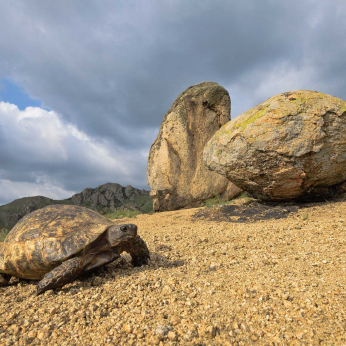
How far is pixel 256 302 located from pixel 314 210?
595 cm

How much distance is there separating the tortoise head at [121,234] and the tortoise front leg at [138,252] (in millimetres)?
352

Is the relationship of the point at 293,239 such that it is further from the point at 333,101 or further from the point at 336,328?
the point at 333,101

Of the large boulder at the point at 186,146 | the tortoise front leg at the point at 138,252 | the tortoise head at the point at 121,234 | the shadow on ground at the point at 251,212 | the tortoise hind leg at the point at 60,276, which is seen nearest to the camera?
the tortoise hind leg at the point at 60,276

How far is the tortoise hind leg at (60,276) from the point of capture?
10.9 ft

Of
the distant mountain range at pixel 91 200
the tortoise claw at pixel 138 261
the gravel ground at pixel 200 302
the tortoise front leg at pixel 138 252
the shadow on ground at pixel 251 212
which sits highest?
the distant mountain range at pixel 91 200

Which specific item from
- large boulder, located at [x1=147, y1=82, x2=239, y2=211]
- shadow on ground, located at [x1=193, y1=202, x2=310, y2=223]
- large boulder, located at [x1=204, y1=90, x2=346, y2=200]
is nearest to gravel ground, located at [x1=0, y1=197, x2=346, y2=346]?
shadow on ground, located at [x1=193, y1=202, x2=310, y2=223]

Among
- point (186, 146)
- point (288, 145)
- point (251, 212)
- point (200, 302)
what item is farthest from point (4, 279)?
point (186, 146)

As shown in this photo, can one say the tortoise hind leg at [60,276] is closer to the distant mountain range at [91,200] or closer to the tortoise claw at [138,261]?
the tortoise claw at [138,261]

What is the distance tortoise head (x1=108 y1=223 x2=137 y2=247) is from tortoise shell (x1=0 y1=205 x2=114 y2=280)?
0.15 m

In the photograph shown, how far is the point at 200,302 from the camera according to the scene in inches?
113

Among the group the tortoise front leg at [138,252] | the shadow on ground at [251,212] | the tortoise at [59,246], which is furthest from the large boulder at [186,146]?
the tortoise at [59,246]

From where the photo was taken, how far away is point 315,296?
2.86 m

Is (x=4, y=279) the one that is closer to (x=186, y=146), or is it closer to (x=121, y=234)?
(x=121, y=234)

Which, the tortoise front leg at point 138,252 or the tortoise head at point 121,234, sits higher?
the tortoise head at point 121,234
